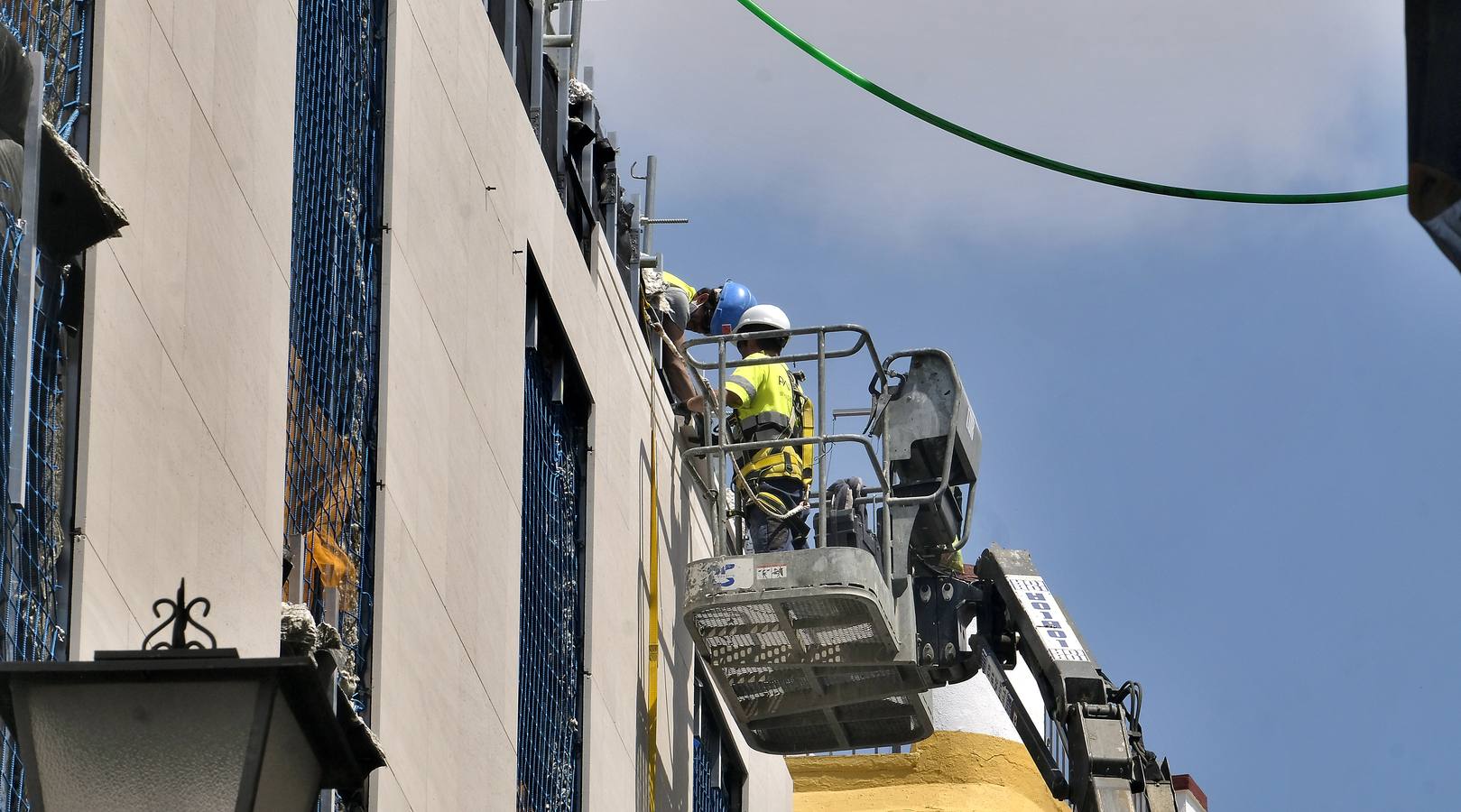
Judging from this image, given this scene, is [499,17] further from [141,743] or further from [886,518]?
[141,743]

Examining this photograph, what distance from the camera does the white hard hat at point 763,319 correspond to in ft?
53.5

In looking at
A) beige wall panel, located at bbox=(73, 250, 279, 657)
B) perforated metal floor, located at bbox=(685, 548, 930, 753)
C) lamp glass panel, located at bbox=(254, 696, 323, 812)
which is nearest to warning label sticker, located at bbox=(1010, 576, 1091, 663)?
perforated metal floor, located at bbox=(685, 548, 930, 753)

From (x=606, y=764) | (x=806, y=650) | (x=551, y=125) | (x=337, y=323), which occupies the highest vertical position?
(x=551, y=125)

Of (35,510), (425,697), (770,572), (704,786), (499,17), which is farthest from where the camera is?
(704,786)

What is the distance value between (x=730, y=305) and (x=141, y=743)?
1485 cm

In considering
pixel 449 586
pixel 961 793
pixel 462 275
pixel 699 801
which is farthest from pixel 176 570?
pixel 961 793

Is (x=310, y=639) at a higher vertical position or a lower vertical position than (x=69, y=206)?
lower

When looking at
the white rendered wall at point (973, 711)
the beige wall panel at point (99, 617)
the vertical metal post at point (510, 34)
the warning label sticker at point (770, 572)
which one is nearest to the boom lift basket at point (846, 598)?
the warning label sticker at point (770, 572)

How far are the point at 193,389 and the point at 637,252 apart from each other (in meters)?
9.23

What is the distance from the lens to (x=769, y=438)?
1575 centimetres

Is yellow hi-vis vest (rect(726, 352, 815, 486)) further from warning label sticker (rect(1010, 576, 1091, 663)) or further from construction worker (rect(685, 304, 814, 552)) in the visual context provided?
warning label sticker (rect(1010, 576, 1091, 663))

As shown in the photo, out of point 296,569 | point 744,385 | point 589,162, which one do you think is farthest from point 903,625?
point 296,569

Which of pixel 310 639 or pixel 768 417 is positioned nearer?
pixel 310 639

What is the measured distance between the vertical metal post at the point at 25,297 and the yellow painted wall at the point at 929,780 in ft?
58.6
